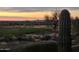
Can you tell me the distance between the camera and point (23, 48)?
170 cm

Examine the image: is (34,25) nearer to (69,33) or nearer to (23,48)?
(23,48)

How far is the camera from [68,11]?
1.68 meters

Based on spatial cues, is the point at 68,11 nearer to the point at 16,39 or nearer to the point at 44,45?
the point at 44,45

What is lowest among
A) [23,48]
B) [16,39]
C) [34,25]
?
[23,48]

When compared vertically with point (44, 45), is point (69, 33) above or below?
above

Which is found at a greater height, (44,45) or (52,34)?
(52,34)

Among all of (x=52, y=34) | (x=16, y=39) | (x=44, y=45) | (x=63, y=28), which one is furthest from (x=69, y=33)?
(x=16, y=39)

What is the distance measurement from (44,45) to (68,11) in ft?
1.62
